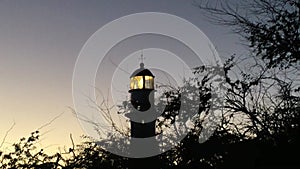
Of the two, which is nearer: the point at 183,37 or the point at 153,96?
the point at 183,37

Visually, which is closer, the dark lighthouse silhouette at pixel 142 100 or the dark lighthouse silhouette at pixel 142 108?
the dark lighthouse silhouette at pixel 142 108

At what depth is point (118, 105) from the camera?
35.8ft

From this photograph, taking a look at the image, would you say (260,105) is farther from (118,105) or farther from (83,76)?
(118,105)

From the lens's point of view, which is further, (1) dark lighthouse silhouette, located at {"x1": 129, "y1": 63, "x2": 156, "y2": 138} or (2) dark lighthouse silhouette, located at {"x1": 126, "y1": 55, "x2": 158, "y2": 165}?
(1) dark lighthouse silhouette, located at {"x1": 129, "y1": 63, "x2": 156, "y2": 138}

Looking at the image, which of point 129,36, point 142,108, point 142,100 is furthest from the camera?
point 142,100

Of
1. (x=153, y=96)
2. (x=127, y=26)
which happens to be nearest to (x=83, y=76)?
(x=127, y=26)

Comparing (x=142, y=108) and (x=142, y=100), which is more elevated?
(x=142, y=100)

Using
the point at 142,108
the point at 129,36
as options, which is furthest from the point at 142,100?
the point at 129,36

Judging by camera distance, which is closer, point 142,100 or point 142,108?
point 142,108

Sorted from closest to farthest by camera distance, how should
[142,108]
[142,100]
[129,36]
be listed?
[129,36]
[142,108]
[142,100]

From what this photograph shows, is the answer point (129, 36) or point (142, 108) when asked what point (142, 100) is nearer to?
point (142, 108)

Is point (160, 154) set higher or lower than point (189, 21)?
lower

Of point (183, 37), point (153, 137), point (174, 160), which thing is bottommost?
point (174, 160)

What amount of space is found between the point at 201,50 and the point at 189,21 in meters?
1.07
